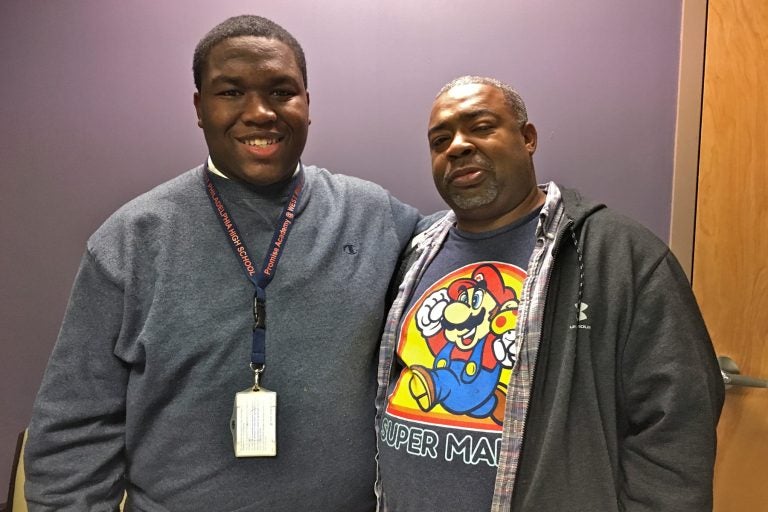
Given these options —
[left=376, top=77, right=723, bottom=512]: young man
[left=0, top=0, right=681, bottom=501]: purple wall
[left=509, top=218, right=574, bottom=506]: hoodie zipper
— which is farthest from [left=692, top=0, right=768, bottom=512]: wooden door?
[left=509, top=218, right=574, bottom=506]: hoodie zipper

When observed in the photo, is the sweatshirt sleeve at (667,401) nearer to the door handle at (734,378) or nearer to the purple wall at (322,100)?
the door handle at (734,378)

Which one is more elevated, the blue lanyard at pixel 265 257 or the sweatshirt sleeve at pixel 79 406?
the blue lanyard at pixel 265 257

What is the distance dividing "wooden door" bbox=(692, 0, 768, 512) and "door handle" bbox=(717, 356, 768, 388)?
0.08ft

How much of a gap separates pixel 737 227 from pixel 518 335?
0.84 metres

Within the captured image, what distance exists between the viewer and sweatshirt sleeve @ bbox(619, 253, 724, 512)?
3.55 ft

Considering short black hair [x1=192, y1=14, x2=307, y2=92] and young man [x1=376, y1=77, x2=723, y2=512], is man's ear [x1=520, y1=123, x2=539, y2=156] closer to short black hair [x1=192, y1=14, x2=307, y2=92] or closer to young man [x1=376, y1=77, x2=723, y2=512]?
young man [x1=376, y1=77, x2=723, y2=512]

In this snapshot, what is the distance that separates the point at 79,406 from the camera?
1.25 metres

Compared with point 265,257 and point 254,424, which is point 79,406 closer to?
point 254,424

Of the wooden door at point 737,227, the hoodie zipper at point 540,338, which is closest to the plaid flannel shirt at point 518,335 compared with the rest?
the hoodie zipper at point 540,338

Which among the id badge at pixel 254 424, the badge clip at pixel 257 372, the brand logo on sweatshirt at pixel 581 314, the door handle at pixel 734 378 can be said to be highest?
the brand logo on sweatshirt at pixel 581 314

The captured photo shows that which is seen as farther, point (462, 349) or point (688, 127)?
point (688, 127)

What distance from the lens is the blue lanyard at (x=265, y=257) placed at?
126 centimetres

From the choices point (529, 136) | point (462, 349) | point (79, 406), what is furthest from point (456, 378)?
point (79, 406)

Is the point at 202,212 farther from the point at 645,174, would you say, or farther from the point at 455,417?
the point at 645,174
